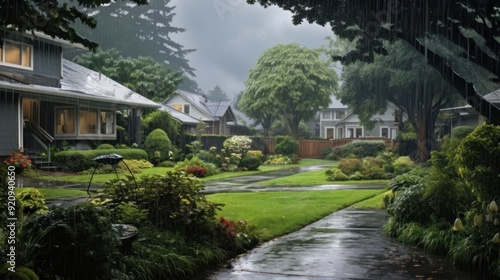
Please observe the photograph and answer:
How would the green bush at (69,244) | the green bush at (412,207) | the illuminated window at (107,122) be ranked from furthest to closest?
the illuminated window at (107,122), the green bush at (412,207), the green bush at (69,244)

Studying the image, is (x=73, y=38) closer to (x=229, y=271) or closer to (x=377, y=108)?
(x=229, y=271)

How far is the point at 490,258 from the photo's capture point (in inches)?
289

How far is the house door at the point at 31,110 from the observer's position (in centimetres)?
2692

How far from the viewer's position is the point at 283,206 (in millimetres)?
14188

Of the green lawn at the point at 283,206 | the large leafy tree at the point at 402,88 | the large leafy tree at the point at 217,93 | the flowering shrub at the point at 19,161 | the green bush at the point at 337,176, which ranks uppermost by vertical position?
the large leafy tree at the point at 217,93

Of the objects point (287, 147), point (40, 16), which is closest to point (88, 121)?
point (287, 147)

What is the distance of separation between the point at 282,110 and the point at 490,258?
174 ft

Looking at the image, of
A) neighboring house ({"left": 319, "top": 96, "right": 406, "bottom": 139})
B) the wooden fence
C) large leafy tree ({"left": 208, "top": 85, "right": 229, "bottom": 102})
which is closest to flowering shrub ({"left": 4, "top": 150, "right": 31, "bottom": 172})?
the wooden fence

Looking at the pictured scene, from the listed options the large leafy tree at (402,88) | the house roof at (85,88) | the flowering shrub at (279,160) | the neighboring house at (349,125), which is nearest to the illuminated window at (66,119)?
the house roof at (85,88)

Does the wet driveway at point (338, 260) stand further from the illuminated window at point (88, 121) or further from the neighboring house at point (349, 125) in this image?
the neighboring house at point (349, 125)

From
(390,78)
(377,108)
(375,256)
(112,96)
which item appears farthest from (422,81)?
(375,256)

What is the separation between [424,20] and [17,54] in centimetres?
1948

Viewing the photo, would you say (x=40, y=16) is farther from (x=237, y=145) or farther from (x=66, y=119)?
(x=237, y=145)

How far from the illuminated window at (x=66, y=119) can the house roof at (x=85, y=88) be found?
4.60 ft
